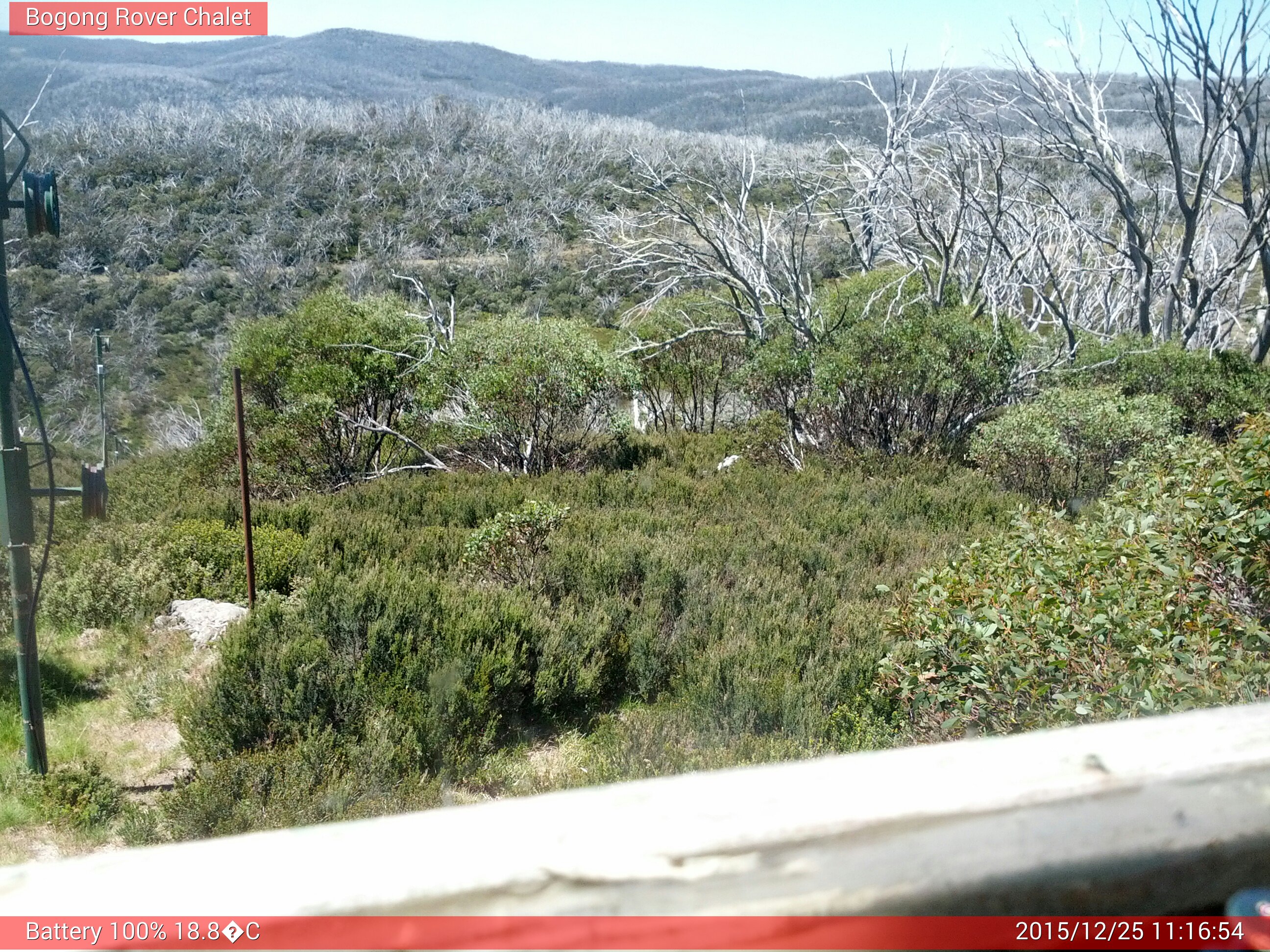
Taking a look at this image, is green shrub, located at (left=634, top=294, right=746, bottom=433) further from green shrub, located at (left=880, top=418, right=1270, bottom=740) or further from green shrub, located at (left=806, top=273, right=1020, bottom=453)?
green shrub, located at (left=880, top=418, right=1270, bottom=740)

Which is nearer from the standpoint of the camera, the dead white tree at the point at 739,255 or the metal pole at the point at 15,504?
the metal pole at the point at 15,504

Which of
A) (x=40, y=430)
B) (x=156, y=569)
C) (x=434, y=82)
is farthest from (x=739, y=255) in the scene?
(x=434, y=82)

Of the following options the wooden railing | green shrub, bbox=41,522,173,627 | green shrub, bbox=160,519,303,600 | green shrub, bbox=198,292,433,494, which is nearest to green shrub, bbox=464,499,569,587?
green shrub, bbox=160,519,303,600

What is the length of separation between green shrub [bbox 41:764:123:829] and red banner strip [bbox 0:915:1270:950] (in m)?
4.18

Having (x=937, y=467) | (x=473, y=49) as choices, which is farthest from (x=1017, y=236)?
(x=473, y=49)

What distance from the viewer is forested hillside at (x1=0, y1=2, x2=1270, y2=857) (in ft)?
12.8

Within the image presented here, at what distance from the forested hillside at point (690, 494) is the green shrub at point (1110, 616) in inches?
0.7

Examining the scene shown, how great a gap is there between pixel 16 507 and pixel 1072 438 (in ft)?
29.1

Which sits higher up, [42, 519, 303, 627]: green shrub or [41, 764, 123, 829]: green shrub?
[41, 764, 123, 829]: green shrub

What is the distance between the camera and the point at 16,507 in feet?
14.4

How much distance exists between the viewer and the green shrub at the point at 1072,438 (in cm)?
959

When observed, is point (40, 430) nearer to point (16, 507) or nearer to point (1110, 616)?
point (16, 507)

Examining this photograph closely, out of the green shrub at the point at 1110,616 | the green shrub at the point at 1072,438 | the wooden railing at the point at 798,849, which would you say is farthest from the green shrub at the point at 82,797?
the green shrub at the point at 1072,438

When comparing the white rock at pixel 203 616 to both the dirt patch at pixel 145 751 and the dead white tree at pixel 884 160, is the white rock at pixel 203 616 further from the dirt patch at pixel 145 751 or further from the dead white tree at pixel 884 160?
the dead white tree at pixel 884 160
